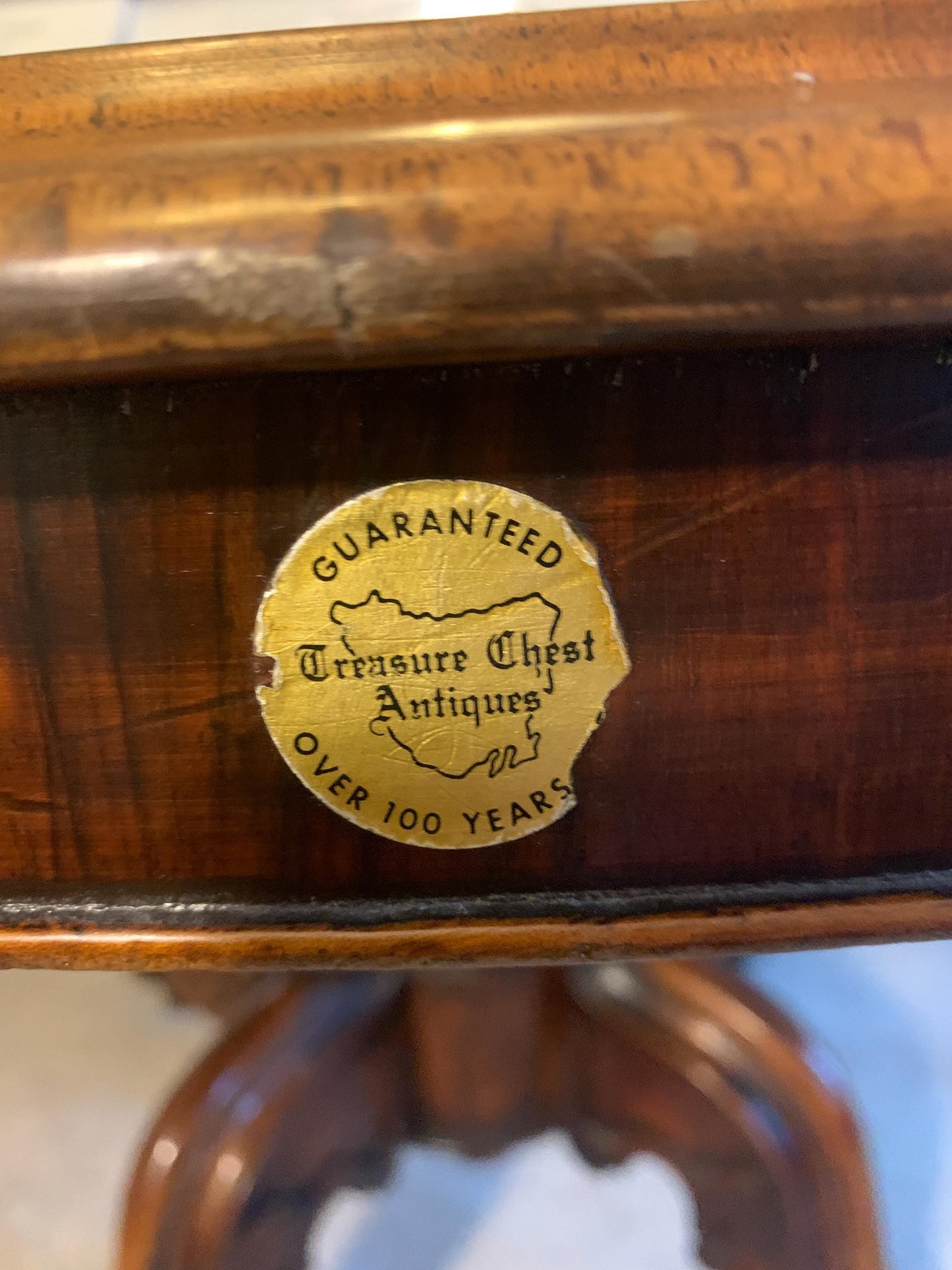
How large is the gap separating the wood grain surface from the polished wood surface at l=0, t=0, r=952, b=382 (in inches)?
0.8

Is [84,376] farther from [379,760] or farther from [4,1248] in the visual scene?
[4,1248]

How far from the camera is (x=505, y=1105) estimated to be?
0.49 m

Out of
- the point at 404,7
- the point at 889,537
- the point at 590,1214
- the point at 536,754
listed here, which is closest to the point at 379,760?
the point at 536,754

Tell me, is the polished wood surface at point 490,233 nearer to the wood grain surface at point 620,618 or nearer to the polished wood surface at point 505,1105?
the wood grain surface at point 620,618

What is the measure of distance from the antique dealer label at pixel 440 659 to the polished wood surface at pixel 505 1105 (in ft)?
0.64

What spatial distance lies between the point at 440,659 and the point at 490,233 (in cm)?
11

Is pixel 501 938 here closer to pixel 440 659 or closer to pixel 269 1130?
pixel 440 659

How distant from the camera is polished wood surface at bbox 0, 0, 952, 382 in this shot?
0.71 ft

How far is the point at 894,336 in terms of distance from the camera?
236 millimetres

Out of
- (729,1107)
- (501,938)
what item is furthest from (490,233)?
(729,1107)

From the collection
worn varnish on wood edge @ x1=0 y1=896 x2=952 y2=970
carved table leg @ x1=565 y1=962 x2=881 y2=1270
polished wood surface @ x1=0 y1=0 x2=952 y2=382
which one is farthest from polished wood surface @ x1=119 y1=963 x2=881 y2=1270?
polished wood surface @ x1=0 y1=0 x2=952 y2=382

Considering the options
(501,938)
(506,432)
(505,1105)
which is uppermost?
(506,432)

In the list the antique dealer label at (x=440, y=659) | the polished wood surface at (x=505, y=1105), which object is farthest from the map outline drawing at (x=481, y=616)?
the polished wood surface at (x=505, y=1105)

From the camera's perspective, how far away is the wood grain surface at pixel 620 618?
250 mm
